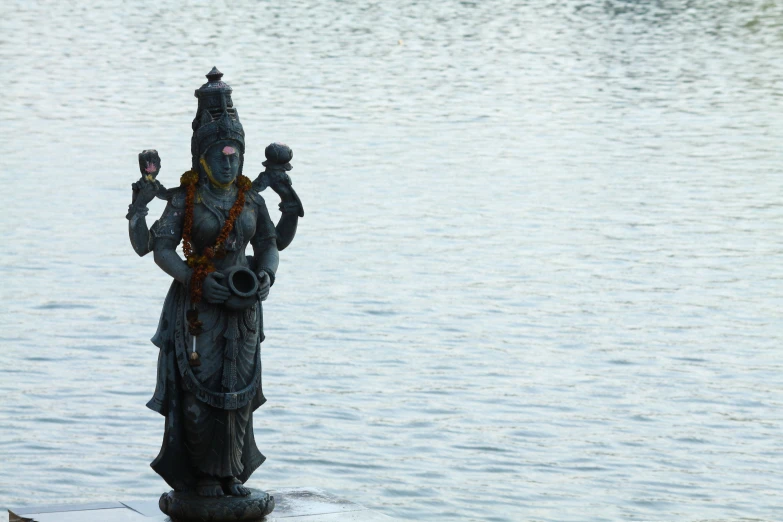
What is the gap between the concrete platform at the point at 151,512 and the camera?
405 inches

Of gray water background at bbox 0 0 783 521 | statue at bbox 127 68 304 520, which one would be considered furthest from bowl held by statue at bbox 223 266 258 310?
gray water background at bbox 0 0 783 521

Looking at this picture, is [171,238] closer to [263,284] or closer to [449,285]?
[263,284]

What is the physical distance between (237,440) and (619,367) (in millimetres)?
8035

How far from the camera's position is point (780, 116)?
3406cm

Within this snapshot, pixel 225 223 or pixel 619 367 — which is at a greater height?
pixel 225 223

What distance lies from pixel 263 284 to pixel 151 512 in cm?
161

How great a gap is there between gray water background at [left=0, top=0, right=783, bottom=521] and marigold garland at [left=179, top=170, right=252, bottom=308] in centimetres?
404

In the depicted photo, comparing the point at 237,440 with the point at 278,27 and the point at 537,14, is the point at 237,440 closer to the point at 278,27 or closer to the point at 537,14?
the point at 278,27

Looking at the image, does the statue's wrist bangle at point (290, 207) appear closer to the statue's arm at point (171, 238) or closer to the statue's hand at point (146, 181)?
the statue's arm at point (171, 238)

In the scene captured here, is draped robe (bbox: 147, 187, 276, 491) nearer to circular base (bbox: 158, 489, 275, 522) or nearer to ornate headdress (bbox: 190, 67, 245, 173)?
circular base (bbox: 158, 489, 275, 522)

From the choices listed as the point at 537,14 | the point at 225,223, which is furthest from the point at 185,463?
the point at 537,14

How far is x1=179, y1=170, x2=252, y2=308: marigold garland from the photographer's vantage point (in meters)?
9.88

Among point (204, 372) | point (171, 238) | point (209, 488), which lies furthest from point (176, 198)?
point (209, 488)

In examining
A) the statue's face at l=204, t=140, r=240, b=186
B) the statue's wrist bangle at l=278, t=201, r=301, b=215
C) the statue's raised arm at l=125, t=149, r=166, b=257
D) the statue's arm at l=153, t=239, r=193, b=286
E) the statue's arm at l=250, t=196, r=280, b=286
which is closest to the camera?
the statue's raised arm at l=125, t=149, r=166, b=257
